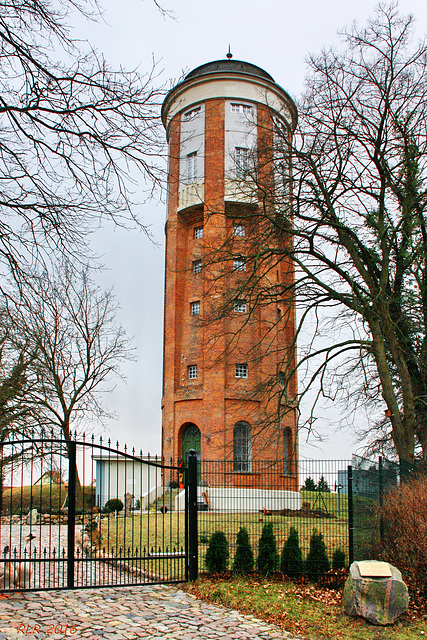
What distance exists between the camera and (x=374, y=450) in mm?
18750

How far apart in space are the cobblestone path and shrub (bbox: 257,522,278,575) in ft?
5.87

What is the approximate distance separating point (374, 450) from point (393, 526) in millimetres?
8931

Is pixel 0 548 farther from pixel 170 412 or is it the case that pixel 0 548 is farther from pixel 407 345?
pixel 170 412

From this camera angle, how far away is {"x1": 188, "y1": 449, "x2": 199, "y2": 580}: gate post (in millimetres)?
10219

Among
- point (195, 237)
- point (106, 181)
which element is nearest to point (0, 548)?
point (106, 181)

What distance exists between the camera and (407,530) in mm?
9414

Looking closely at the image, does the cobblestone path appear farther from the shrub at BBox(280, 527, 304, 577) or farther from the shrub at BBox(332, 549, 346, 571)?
the shrub at BBox(332, 549, 346, 571)

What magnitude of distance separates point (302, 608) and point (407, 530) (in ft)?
6.67

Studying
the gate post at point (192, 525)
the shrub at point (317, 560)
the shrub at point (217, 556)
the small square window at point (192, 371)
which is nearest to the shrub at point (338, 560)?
the shrub at point (317, 560)

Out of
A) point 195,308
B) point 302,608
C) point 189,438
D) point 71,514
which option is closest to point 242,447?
point 189,438

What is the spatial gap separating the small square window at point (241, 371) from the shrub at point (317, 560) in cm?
1949

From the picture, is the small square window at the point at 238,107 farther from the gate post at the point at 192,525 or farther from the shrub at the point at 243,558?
the shrub at the point at 243,558

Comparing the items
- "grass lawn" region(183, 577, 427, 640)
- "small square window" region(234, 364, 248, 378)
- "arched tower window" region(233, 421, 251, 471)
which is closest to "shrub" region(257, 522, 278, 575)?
"grass lawn" region(183, 577, 427, 640)

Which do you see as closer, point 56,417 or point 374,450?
point 374,450
